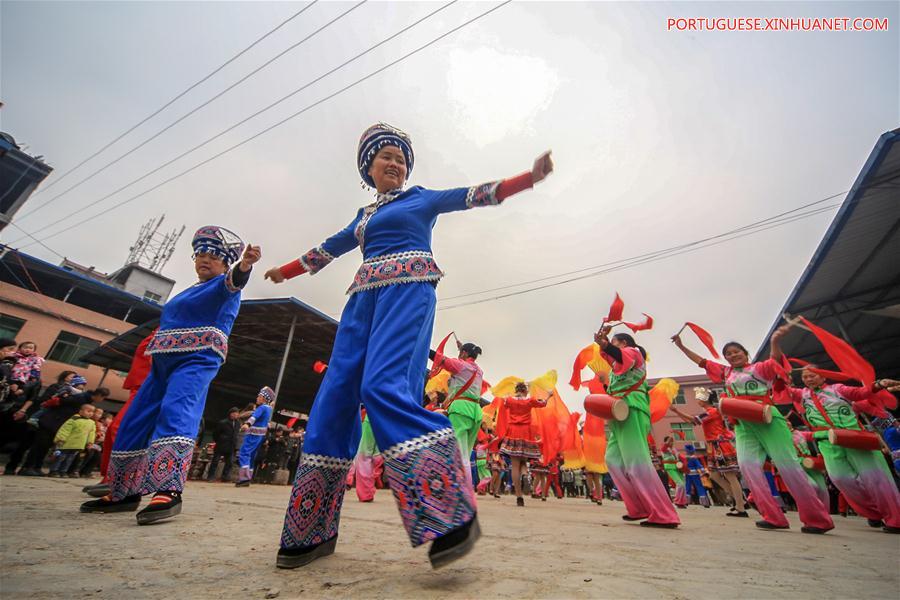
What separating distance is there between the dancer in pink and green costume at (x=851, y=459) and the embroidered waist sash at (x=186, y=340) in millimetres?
6208

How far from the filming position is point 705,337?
14.7ft

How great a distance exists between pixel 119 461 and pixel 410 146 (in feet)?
8.57

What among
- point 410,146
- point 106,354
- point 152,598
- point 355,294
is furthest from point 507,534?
point 106,354

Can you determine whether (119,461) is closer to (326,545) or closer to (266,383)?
(326,545)

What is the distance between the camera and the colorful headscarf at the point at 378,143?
213 cm

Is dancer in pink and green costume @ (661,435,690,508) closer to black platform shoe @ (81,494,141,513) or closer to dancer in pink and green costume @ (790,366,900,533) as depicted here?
dancer in pink and green costume @ (790,366,900,533)

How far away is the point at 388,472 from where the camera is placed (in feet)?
4.33

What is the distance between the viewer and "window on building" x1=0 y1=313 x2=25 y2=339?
A: 56.2 ft

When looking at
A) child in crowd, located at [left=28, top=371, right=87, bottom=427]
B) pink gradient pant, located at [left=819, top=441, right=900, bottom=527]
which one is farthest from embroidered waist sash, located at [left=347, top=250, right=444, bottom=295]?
child in crowd, located at [left=28, top=371, right=87, bottom=427]

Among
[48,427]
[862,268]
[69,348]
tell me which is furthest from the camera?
[69,348]

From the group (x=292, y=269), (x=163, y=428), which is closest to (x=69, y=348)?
(x=163, y=428)

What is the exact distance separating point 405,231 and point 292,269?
973 millimetres

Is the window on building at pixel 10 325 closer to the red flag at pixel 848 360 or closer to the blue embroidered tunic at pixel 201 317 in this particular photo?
the blue embroidered tunic at pixel 201 317

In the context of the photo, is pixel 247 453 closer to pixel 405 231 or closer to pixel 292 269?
pixel 292 269
